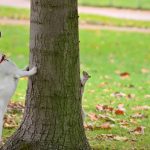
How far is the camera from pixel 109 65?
15.8 metres

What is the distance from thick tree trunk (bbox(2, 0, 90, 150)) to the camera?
6125mm

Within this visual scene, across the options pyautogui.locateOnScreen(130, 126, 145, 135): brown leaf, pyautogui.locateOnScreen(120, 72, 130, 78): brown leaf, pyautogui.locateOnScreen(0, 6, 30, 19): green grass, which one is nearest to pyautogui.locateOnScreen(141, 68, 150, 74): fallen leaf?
pyautogui.locateOnScreen(120, 72, 130, 78): brown leaf

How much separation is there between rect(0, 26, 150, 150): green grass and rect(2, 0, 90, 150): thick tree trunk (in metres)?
1.06

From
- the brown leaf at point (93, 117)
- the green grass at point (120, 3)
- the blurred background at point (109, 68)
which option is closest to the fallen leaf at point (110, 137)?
the blurred background at point (109, 68)

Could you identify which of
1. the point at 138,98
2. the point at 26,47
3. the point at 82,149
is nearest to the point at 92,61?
the point at 26,47

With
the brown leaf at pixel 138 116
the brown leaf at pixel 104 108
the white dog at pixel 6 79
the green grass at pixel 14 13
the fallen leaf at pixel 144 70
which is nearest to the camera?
the white dog at pixel 6 79

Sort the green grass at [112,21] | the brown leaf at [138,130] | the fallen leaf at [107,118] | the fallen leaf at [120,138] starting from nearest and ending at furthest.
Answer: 1. the fallen leaf at [120,138]
2. the brown leaf at [138,130]
3. the fallen leaf at [107,118]
4. the green grass at [112,21]

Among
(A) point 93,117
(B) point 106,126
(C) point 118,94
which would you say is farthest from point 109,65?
(B) point 106,126

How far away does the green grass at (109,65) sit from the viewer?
26.6 ft

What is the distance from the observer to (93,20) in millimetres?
24828

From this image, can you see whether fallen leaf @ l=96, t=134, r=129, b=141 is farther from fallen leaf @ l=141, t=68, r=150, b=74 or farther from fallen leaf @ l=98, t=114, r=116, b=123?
fallen leaf @ l=141, t=68, r=150, b=74

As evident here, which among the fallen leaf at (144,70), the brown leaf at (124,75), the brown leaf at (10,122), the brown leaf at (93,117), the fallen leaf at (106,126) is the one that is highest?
the fallen leaf at (144,70)

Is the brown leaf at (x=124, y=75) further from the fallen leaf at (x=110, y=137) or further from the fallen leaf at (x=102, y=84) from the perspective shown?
the fallen leaf at (x=110, y=137)

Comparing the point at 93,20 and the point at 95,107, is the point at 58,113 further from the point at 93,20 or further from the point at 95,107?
the point at 93,20
